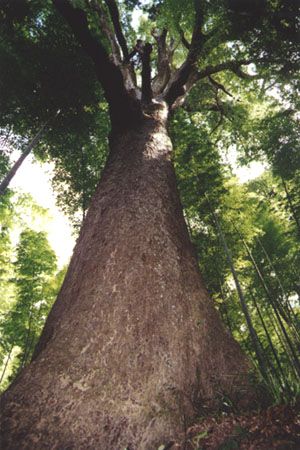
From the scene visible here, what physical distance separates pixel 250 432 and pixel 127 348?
105cm

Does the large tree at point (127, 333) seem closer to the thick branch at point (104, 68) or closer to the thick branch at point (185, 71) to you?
the thick branch at point (104, 68)

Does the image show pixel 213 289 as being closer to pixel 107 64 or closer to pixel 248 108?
pixel 248 108

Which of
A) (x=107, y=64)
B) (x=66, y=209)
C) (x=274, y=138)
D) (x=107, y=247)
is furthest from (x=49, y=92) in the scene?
(x=107, y=247)

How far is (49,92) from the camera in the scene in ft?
31.4

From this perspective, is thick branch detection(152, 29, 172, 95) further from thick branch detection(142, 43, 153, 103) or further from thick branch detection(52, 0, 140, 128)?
thick branch detection(52, 0, 140, 128)

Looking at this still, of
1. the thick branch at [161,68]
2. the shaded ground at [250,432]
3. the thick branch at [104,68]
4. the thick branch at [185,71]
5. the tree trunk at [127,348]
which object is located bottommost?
the shaded ground at [250,432]

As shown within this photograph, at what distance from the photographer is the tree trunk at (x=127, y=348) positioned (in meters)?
1.96

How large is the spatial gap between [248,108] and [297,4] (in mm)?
6099

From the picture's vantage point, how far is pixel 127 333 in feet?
7.95

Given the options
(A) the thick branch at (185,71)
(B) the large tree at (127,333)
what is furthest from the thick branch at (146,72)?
(A) the thick branch at (185,71)

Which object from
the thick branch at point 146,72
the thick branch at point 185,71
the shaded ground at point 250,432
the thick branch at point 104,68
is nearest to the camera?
the shaded ground at point 250,432

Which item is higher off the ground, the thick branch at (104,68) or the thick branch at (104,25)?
the thick branch at (104,25)

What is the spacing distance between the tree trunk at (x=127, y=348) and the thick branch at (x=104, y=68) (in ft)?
5.92

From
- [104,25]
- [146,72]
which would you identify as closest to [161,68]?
[104,25]
